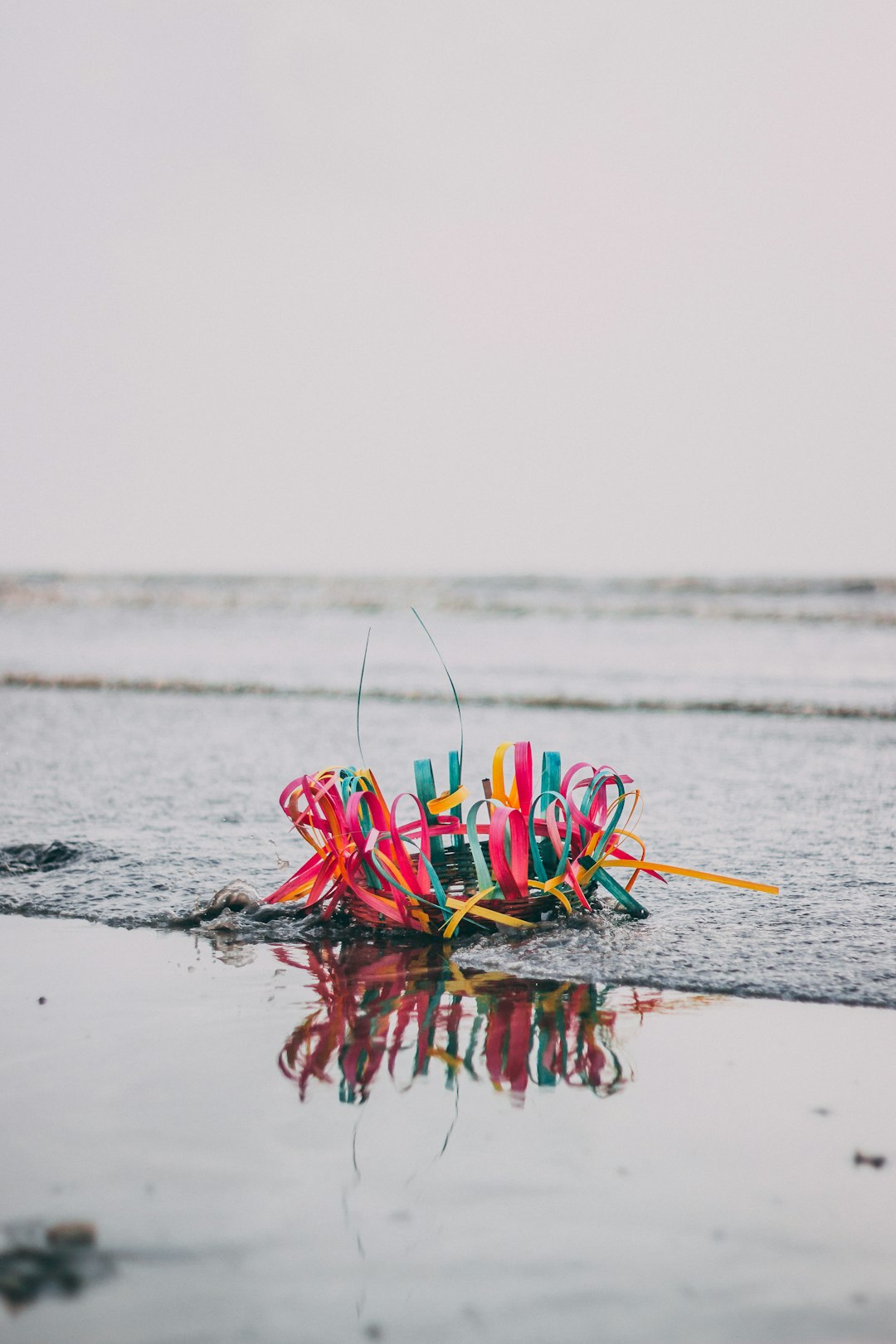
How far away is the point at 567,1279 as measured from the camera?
1.36m

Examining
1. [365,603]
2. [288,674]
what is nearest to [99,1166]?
[288,674]

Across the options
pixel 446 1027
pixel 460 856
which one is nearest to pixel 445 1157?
pixel 446 1027

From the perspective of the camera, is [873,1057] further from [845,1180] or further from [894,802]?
[894,802]

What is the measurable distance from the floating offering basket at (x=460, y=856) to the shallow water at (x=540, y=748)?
10 cm

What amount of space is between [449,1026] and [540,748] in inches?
146

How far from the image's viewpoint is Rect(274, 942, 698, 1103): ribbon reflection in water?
1904 mm

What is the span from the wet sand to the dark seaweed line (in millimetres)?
5154

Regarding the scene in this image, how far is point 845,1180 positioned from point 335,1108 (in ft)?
2.62

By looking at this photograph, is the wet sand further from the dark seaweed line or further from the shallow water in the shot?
the dark seaweed line

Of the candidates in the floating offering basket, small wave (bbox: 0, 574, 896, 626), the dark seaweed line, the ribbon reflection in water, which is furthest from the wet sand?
small wave (bbox: 0, 574, 896, 626)

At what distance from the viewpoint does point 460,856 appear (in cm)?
272

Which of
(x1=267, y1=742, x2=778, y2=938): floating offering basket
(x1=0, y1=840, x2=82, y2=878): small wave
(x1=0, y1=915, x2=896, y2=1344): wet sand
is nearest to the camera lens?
(x1=0, y1=915, x2=896, y2=1344): wet sand

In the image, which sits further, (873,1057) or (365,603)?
(365,603)

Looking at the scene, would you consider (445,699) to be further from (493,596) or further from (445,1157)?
(493,596)
